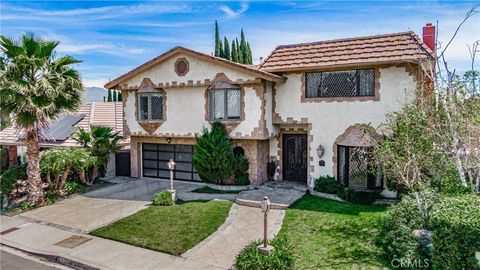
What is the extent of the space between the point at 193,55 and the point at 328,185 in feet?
31.5

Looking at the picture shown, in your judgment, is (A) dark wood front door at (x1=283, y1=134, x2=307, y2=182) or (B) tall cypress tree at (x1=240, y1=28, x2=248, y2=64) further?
(B) tall cypress tree at (x1=240, y1=28, x2=248, y2=64)

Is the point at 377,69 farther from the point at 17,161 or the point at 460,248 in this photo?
the point at 17,161

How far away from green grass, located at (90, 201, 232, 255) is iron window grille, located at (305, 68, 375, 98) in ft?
23.2

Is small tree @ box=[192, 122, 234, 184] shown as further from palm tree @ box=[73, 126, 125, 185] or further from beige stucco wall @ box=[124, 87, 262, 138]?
palm tree @ box=[73, 126, 125, 185]

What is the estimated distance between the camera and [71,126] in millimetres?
22922

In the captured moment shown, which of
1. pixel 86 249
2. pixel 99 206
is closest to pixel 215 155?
pixel 99 206

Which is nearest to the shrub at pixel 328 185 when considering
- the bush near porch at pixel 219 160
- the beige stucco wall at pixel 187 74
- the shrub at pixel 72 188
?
the bush near porch at pixel 219 160

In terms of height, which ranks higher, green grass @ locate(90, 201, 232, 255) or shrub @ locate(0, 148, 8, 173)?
shrub @ locate(0, 148, 8, 173)

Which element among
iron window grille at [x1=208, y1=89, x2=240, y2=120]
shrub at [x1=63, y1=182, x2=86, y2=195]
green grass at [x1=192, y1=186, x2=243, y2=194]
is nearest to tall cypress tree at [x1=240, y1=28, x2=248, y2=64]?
iron window grille at [x1=208, y1=89, x2=240, y2=120]

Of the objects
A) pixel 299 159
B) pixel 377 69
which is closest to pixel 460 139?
pixel 377 69

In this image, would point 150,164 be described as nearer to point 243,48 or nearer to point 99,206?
point 99,206

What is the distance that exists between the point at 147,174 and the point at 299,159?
31.7 feet

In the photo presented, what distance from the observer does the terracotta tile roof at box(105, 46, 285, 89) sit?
16625mm

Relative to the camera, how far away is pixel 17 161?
2558 cm
